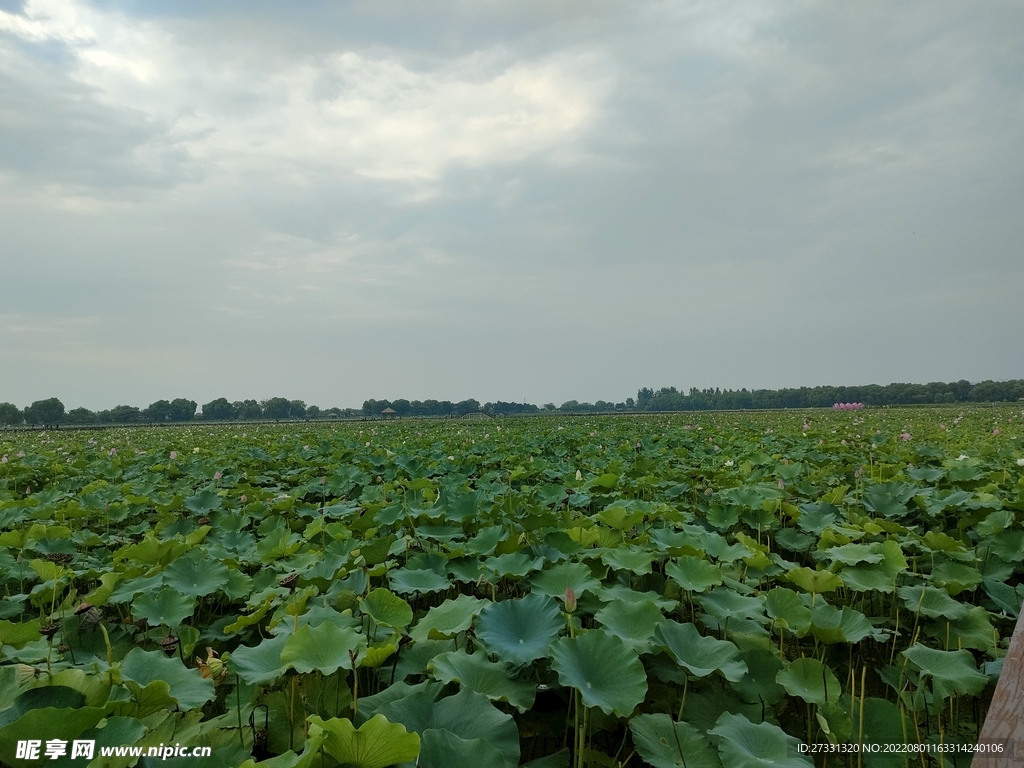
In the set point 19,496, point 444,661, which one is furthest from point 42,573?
point 19,496

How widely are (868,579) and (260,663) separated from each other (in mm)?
2107

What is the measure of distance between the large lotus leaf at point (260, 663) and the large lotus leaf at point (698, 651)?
99 cm

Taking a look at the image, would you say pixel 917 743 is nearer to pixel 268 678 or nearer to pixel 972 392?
pixel 268 678

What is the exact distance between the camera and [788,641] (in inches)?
82.4

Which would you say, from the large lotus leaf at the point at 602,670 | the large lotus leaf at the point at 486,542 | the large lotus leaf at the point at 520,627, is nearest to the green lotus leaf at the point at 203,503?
the large lotus leaf at the point at 486,542

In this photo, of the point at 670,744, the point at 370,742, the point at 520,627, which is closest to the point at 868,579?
the point at 670,744

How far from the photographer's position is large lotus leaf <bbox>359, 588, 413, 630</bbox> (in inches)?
64.8

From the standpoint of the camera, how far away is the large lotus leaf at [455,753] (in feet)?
3.51

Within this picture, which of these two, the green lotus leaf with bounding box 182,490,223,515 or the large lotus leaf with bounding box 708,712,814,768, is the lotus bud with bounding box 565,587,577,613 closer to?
the large lotus leaf with bounding box 708,712,814,768

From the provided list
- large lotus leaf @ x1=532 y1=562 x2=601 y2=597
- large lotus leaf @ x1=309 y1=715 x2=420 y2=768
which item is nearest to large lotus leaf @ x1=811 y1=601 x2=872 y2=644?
large lotus leaf @ x1=532 y1=562 x2=601 y2=597

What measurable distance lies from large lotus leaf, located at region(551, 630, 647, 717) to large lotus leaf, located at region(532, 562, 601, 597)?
503mm

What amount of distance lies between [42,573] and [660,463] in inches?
186

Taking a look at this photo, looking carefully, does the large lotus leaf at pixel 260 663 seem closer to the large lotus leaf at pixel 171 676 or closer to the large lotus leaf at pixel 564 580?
the large lotus leaf at pixel 171 676

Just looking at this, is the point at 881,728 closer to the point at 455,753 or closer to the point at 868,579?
the point at 868,579
